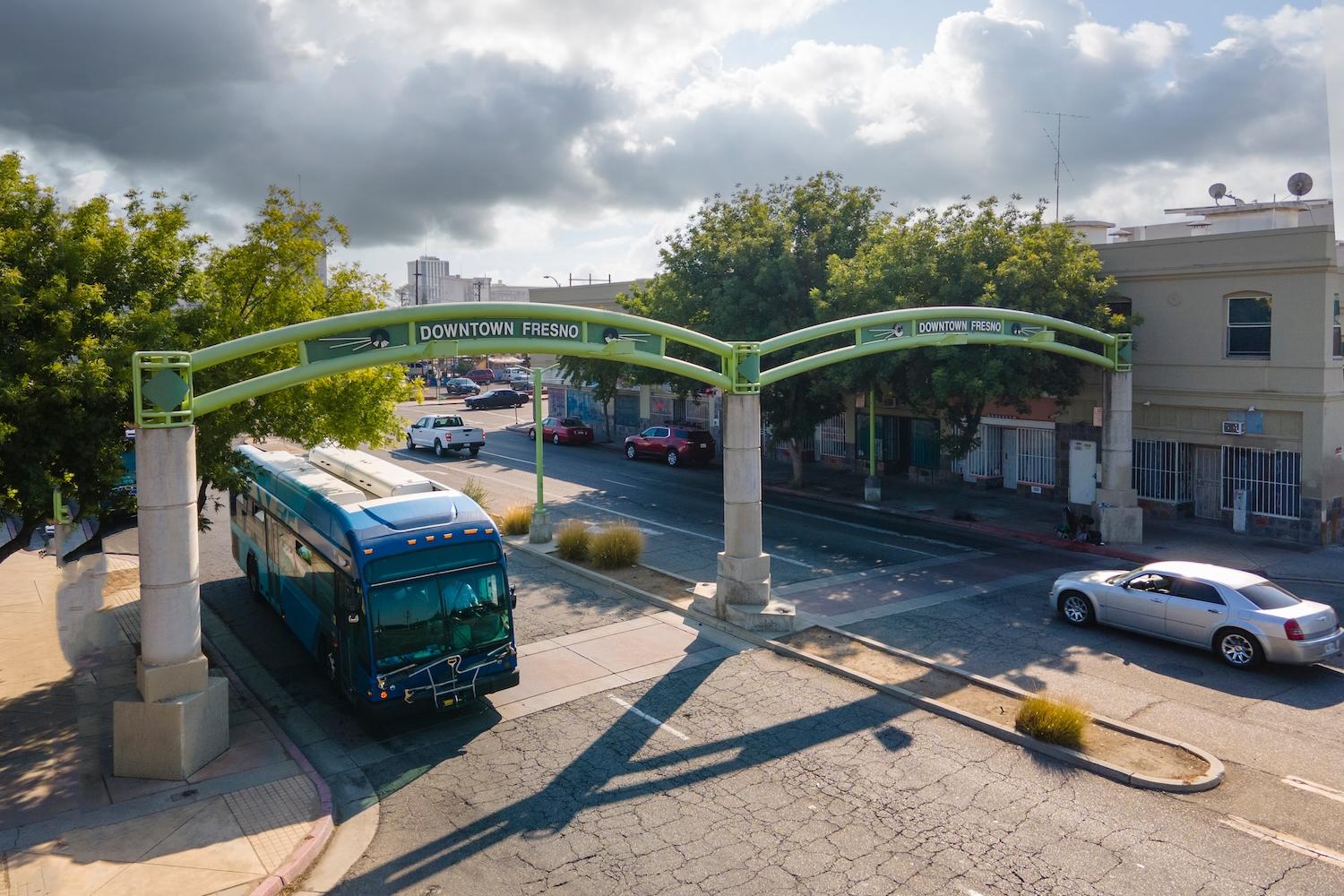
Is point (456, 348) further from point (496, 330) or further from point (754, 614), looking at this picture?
point (754, 614)

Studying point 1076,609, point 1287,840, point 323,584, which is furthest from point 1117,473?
point 323,584

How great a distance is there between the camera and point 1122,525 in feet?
79.3

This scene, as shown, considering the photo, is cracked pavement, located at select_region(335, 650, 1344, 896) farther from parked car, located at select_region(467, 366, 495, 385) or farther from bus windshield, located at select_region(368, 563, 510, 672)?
parked car, located at select_region(467, 366, 495, 385)

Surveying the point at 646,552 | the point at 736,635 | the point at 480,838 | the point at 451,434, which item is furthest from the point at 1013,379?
the point at 451,434

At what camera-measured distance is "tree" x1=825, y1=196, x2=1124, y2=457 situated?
25016mm

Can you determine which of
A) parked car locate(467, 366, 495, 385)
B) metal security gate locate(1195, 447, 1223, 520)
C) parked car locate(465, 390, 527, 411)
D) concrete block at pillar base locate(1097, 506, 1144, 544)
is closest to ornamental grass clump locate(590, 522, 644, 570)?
concrete block at pillar base locate(1097, 506, 1144, 544)

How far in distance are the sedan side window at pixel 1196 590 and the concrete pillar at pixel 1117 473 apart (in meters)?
8.84

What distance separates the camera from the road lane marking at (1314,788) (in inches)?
429

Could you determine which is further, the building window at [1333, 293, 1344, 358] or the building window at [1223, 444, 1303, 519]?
the building window at [1223, 444, 1303, 519]

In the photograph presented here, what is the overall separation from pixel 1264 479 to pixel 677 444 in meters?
20.8

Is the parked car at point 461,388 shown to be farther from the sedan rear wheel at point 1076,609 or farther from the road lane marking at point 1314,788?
the road lane marking at point 1314,788

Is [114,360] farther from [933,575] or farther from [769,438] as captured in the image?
[769,438]

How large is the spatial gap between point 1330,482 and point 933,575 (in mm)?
10866

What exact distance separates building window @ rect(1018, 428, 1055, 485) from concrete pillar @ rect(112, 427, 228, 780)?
24.8m
